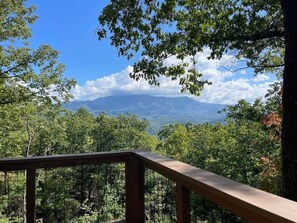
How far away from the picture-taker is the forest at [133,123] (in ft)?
10.6

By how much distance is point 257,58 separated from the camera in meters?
5.66

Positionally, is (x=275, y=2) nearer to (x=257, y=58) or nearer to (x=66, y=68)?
(x=257, y=58)

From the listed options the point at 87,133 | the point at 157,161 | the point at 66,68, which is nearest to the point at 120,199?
the point at 157,161

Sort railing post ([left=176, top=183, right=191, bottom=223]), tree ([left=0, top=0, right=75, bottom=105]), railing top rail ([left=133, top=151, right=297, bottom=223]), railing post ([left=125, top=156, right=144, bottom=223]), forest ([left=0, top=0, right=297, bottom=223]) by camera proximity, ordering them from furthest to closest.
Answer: tree ([left=0, top=0, right=75, bottom=105]), forest ([left=0, top=0, right=297, bottom=223]), railing post ([left=125, top=156, right=144, bottom=223]), railing post ([left=176, top=183, right=191, bottom=223]), railing top rail ([left=133, top=151, right=297, bottom=223])

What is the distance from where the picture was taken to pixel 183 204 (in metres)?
1.63

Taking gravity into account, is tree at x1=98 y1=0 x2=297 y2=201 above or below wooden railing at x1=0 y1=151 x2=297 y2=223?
above

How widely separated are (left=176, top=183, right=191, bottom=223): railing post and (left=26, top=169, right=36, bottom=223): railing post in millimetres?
1344

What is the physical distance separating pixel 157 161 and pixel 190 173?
0.47 m

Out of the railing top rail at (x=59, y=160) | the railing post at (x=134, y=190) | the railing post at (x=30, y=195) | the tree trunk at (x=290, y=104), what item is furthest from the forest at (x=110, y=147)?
the tree trunk at (x=290, y=104)

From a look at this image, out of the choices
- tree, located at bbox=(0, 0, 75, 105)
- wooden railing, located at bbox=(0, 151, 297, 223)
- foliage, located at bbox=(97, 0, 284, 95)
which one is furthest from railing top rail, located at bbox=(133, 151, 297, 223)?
tree, located at bbox=(0, 0, 75, 105)

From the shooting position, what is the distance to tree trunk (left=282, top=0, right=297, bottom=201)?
2.82 meters

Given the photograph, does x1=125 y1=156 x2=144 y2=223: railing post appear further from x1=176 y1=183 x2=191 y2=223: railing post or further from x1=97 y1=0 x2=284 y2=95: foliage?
x1=97 y1=0 x2=284 y2=95: foliage

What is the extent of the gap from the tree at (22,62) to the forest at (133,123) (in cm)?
4

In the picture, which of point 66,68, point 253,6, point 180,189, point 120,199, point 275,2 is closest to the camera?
point 180,189
